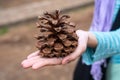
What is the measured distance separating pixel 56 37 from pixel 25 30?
2.85 metres

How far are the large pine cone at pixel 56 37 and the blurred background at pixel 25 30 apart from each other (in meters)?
1.98

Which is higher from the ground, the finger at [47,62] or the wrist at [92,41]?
the wrist at [92,41]

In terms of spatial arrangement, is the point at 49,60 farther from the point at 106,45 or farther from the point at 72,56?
the point at 106,45

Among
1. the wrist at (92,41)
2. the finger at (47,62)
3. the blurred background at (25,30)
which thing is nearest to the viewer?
the finger at (47,62)

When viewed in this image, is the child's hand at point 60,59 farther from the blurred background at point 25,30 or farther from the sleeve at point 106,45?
the blurred background at point 25,30

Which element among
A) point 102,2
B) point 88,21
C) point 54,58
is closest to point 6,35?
point 88,21

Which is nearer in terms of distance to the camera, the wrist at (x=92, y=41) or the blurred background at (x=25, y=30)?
the wrist at (x=92, y=41)

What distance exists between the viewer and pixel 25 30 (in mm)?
4207

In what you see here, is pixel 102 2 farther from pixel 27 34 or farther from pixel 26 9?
pixel 26 9

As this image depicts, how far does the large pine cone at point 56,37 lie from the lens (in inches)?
53.2

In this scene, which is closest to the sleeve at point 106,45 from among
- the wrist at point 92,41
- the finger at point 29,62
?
the wrist at point 92,41

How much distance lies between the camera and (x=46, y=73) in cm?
341

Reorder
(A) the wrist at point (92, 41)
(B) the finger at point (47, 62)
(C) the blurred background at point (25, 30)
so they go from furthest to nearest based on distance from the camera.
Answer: (C) the blurred background at point (25, 30), (A) the wrist at point (92, 41), (B) the finger at point (47, 62)

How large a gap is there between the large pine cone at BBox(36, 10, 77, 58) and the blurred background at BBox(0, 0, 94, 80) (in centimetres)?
198
